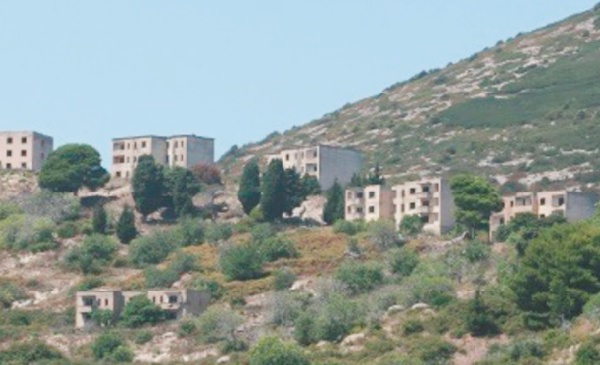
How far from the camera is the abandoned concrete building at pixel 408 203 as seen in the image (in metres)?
142

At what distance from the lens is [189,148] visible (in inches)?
6471

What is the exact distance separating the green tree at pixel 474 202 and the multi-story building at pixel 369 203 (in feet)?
22.4

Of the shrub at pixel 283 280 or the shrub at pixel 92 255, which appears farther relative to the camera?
the shrub at pixel 92 255

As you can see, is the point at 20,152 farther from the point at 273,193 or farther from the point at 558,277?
the point at 558,277

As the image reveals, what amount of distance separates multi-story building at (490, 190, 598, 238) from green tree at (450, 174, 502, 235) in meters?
0.86

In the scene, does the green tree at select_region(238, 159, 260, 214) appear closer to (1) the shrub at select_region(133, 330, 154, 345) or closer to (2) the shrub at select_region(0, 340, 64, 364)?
(1) the shrub at select_region(133, 330, 154, 345)

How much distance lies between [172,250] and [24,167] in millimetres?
25375

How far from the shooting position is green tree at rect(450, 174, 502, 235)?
137625 mm

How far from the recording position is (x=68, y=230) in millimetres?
144875

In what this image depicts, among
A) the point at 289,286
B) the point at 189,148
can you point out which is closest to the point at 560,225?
the point at 289,286

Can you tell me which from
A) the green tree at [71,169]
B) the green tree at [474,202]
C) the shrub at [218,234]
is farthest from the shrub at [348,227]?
the green tree at [71,169]

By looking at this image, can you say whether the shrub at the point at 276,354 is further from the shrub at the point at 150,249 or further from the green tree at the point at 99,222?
the green tree at the point at 99,222

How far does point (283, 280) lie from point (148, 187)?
20051 millimetres

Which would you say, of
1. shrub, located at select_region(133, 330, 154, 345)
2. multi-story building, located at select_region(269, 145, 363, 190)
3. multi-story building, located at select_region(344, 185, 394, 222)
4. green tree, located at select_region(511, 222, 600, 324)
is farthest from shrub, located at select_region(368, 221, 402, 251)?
green tree, located at select_region(511, 222, 600, 324)
